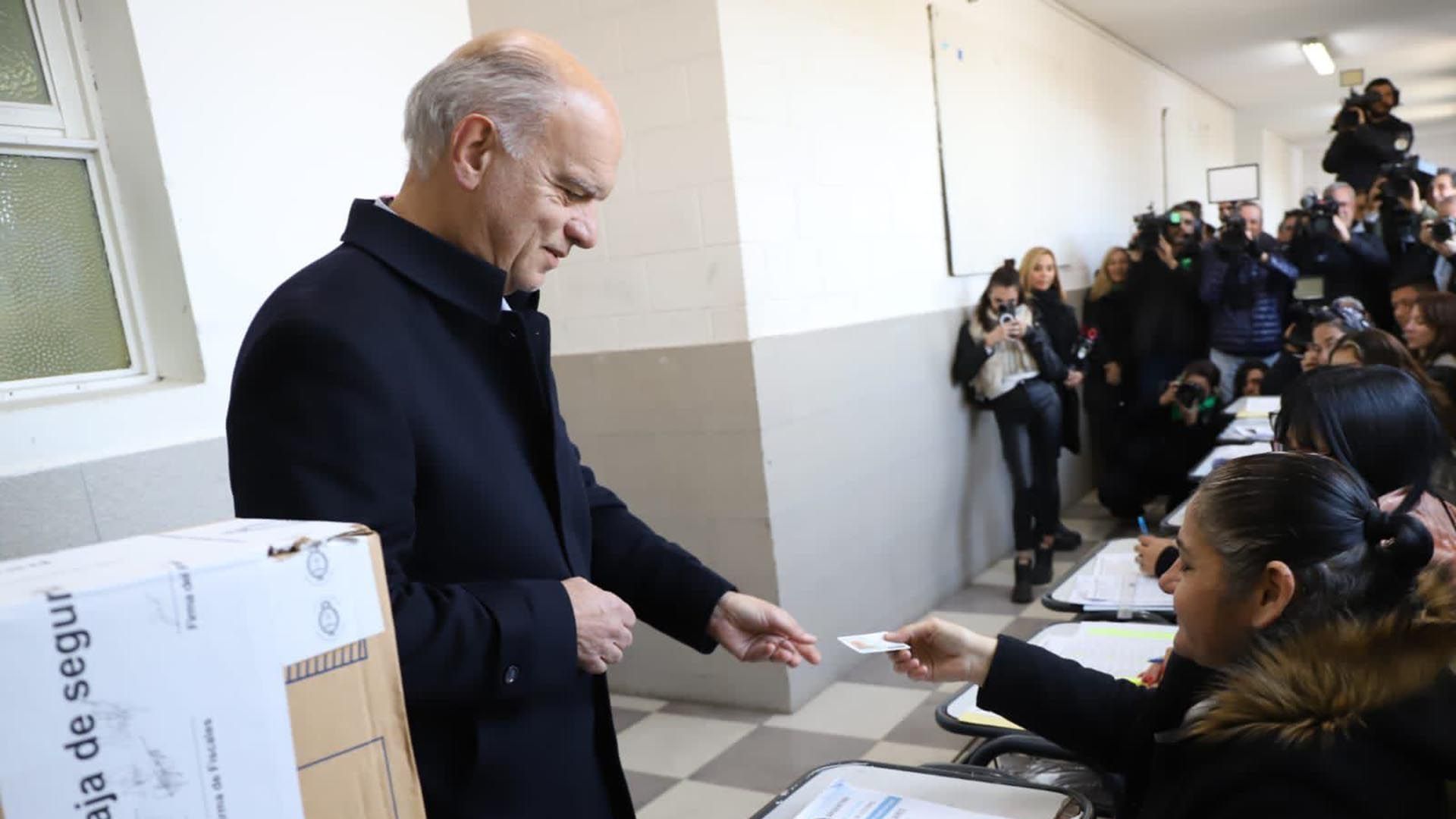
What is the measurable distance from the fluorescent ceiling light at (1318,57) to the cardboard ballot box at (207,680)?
9.34 metres

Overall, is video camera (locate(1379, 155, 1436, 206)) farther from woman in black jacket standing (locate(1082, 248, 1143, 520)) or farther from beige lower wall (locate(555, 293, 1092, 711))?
beige lower wall (locate(555, 293, 1092, 711))

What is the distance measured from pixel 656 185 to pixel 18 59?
5.87ft

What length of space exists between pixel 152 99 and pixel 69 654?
5.30 feet

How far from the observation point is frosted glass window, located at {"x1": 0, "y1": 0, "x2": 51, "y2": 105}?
1.72m

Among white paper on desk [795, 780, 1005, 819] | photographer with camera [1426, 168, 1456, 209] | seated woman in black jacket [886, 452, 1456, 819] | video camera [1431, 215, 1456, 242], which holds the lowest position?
white paper on desk [795, 780, 1005, 819]

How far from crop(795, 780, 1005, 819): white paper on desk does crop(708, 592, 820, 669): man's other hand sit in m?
0.17

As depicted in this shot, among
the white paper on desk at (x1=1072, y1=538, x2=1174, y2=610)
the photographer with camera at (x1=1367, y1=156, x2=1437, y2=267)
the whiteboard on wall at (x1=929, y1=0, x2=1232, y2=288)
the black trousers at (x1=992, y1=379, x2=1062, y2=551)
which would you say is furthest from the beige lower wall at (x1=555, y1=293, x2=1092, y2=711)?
the photographer with camera at (x1=1367, y1=156, x2=1437, y2=267)

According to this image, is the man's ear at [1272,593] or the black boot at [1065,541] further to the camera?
the black boot at [1065,541]

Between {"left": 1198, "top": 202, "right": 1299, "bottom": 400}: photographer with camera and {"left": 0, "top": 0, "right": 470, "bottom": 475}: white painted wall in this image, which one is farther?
{"left": 1198, "top": 202, "right": 1299, "bottom": 400}: photographer with camera

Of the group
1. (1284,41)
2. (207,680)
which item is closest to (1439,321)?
(207,680)

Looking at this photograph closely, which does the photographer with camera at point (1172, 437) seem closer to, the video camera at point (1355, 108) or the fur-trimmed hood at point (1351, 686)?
the video camera at point (1355, 108)

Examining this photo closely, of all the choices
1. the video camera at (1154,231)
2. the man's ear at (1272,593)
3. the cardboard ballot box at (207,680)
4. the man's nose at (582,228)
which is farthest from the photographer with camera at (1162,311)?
the cardboard ballot box at (207,680)

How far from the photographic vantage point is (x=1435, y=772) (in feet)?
3.16

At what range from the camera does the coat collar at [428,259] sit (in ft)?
3.53
